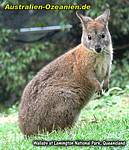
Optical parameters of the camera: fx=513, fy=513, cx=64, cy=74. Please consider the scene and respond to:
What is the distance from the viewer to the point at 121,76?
445 inches

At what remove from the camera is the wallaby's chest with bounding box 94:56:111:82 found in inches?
260

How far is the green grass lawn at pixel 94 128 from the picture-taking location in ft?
17.5

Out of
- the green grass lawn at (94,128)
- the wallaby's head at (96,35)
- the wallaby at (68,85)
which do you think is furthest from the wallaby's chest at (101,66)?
the green grass lawn at (94,128)

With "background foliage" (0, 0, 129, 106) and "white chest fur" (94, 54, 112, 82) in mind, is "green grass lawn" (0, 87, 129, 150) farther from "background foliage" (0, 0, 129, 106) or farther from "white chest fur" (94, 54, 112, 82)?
"background foliage" (0, 0, 129, 106)

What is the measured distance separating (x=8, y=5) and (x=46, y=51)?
5691 millimetres

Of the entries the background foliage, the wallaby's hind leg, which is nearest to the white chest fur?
the wallaby's hind leg

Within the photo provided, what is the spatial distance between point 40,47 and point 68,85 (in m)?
5.42

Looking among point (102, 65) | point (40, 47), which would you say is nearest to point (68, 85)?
point (102, 65)

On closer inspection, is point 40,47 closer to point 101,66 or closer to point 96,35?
point 101,66

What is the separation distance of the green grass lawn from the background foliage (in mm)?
2255

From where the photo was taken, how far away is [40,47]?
1184 centimetres

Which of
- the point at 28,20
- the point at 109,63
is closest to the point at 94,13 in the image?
the point at 28,20

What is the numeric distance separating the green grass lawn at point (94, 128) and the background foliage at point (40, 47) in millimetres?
2255

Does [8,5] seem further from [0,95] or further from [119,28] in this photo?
[0,95]
